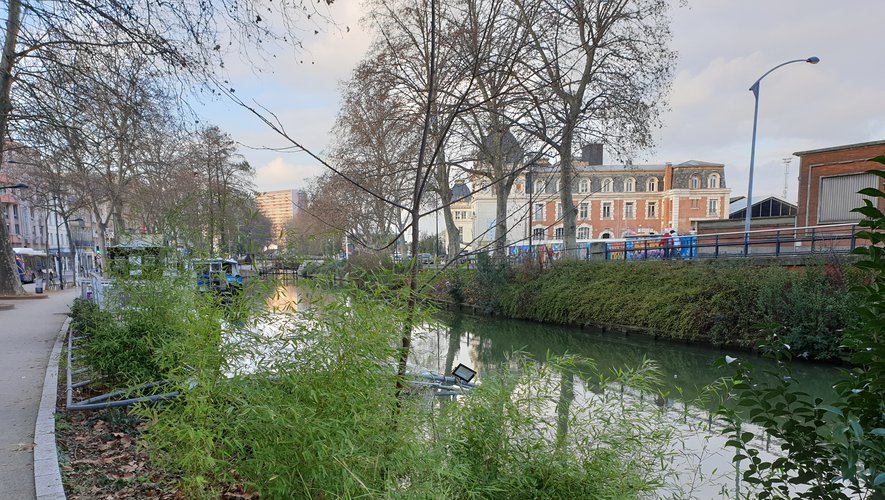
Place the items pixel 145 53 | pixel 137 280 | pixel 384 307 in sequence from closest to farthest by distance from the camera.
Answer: pixel 384 307 < pixel 145 53 < pixel 137 280

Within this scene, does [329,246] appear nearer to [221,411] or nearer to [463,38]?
[221,411]

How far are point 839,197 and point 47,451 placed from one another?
29756 millimetres

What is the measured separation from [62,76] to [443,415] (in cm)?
857

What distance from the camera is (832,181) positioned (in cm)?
2375

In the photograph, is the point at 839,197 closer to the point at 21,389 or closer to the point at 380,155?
the point at 380,155

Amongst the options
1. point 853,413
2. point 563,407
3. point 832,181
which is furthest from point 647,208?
point 853,413

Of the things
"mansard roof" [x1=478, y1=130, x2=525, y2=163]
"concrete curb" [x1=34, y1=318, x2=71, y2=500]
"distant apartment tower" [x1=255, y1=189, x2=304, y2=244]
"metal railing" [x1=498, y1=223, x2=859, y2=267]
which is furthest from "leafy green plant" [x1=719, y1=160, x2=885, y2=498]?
"metal railing" [x1=498, y1=223, x2=859, y2=267]

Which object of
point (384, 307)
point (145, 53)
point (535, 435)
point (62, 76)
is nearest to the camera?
point (384, 307)

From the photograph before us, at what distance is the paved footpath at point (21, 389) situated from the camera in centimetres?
371

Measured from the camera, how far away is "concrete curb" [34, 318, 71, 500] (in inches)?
137

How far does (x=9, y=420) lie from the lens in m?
5.01

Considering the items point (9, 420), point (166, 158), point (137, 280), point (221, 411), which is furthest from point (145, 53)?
point (166, 158)

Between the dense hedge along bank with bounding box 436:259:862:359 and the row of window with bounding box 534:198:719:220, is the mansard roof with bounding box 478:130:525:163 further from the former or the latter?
Result: the row of window with bounding box 534:198:719:220

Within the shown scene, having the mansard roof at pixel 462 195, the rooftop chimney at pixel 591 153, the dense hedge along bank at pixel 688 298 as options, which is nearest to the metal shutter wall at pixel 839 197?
the rooftop chimney at pixel 591 153
